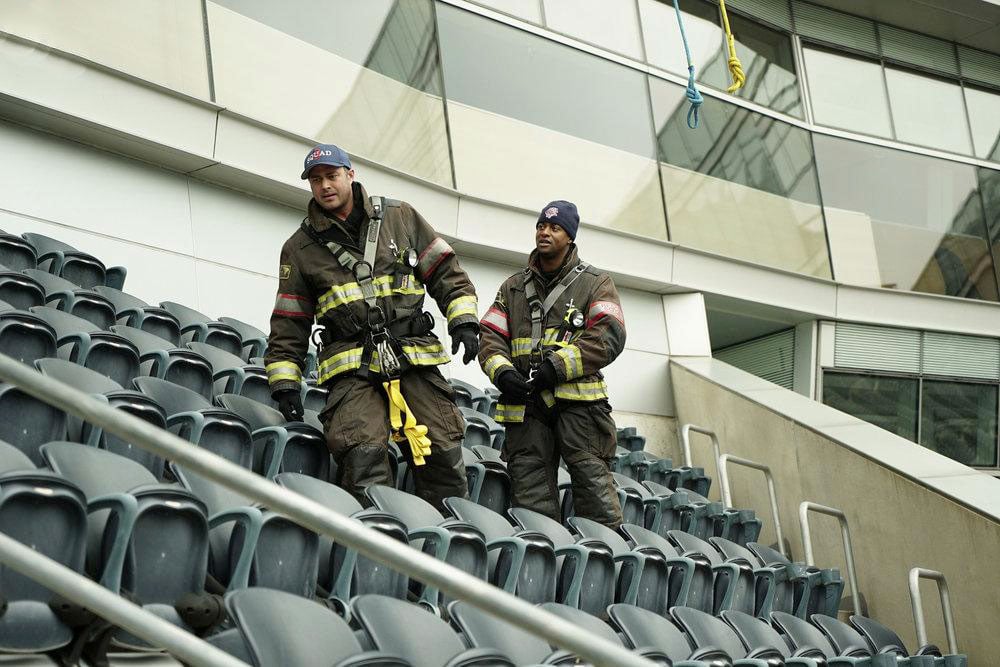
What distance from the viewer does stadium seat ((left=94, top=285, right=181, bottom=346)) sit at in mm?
4707

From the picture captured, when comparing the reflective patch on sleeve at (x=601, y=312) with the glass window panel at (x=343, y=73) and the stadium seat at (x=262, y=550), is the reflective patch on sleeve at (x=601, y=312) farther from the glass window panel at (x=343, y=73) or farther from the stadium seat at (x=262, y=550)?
the glass window panel at (x=343, y=73)

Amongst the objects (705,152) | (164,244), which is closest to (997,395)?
(705,152)

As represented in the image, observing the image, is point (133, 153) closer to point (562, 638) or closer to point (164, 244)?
point (164, 244)

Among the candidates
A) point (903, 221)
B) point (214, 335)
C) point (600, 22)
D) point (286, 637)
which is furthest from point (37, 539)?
point (903, 221)

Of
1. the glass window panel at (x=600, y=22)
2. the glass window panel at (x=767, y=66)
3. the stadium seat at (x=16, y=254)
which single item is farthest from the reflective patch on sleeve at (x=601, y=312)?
the glass window panel at (x=767, y=66)

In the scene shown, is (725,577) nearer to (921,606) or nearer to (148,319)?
(921,606)

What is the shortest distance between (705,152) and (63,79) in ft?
18.4

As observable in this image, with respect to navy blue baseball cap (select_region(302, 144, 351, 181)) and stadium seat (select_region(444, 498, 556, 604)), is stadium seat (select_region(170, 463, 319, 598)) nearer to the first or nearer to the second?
stadium seat (select_region(444, 498, 556, 604))

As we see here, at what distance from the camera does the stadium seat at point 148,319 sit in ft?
15.4

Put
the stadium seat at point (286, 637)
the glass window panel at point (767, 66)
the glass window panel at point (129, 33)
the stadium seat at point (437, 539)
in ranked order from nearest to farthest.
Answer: the stadium seat at point (286, 637)
the stadium seat at point (437, 539)
the glass window panel at point (129, 33)
the glass window panel at point (767, 66)

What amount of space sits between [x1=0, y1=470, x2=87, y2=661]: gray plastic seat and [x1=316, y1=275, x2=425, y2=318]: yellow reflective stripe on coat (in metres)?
1.74

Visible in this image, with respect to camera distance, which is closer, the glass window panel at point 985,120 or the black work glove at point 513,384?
the black work glove at point 513,384

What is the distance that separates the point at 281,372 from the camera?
150 inches

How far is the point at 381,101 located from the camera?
295 inches
